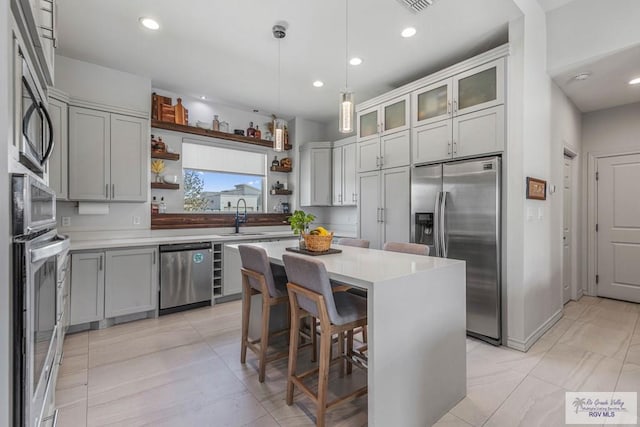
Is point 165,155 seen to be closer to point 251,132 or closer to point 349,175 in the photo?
point 251,132

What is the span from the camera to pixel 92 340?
3018 mm

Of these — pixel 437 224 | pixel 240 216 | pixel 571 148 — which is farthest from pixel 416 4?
pixel 240 216

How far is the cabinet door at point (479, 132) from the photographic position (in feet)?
9.21

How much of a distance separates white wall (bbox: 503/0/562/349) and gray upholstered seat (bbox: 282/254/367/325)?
1708mm

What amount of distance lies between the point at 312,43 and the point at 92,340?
3.68m

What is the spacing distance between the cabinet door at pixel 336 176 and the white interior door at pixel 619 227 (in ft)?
12.0

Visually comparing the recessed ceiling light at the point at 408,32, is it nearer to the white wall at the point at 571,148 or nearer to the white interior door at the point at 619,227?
the white wall at the point at 571,148

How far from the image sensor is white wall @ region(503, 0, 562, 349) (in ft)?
8.88

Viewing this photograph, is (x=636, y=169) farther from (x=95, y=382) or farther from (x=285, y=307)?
(x=95, y=382)

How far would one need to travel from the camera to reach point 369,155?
13.3 ft

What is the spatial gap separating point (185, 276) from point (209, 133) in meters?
2.13

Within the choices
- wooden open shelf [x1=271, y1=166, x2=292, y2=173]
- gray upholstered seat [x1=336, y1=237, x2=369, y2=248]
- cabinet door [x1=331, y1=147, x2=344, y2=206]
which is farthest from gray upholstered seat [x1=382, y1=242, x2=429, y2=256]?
wooden open shelf [x1=271, y1=166, x2=292, y2=173]

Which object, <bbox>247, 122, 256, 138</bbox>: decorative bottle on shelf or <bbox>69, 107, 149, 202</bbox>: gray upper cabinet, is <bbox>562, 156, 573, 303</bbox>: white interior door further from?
<bbox>69, 107, 149, 202</bbox>: gray upper cabinet

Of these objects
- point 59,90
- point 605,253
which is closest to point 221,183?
point 59,90
